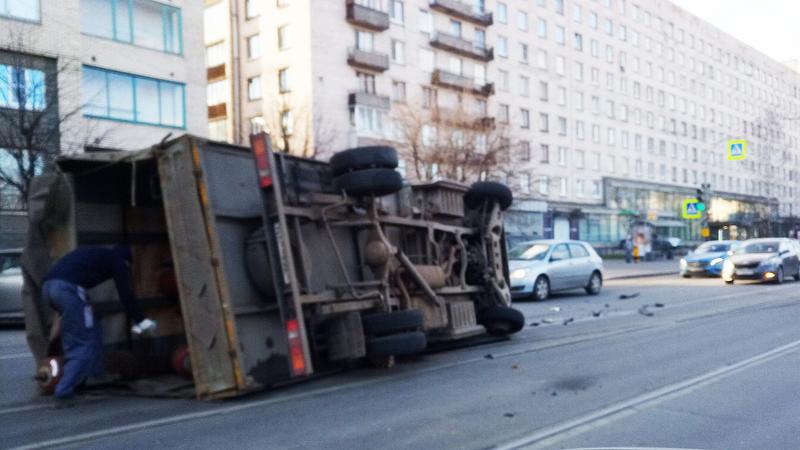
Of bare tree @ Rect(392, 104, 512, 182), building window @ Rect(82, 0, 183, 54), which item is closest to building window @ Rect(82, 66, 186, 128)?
building window @ Rect(82, 0, 183, 54)

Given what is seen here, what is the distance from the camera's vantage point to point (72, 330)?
6.96 meters

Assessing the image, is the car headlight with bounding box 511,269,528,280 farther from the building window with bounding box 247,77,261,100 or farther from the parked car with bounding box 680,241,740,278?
the building window with bounding box 247,77,261,100

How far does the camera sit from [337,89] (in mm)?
42875

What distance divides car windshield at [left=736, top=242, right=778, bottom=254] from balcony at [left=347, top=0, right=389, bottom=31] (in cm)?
2660

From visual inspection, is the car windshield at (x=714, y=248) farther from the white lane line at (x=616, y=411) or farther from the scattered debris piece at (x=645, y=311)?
the white lane line at (x=616, y=411)

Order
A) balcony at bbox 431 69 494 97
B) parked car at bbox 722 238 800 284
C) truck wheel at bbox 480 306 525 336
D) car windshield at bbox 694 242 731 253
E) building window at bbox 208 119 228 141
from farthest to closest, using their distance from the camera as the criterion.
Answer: building window at bbox 208 119 228 141, balcony at bbox 431 69 494 97, car windshield at bbox 694 242 731 253, parked car at bbox 722 238 800 284, truck wheel at bbox 480 306 525 336

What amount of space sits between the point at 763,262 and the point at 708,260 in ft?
14.1

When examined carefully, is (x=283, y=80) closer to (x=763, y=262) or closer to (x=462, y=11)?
(x=462, y=11)

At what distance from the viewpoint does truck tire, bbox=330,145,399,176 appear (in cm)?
803

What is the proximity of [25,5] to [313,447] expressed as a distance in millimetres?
24879

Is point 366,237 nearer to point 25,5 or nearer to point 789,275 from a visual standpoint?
point 789,275

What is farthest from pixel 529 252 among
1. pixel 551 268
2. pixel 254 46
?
pixel 254 46

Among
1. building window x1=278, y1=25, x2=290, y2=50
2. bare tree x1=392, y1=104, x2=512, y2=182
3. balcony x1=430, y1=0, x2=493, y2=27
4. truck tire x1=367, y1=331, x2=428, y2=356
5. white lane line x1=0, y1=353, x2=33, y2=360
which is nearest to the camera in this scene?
truck tire x1=367, y1=331, x2=428, y2=356

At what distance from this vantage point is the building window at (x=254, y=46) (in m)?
45.4
